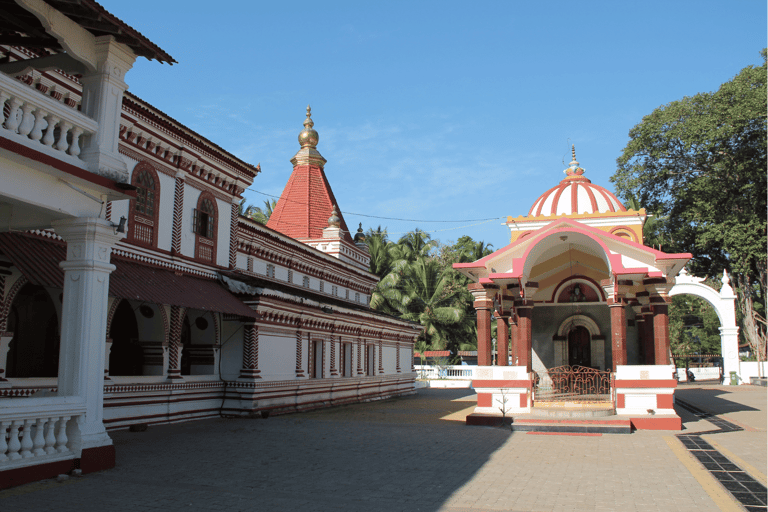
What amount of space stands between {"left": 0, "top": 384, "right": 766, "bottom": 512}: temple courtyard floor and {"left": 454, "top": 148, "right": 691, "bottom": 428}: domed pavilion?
148 cm

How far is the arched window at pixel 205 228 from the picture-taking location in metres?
17.0

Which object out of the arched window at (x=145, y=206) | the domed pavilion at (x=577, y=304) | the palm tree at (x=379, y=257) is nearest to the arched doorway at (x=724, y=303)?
the domed pavilion at (x=577, y=304)

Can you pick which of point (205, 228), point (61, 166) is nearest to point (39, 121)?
point (61, 166)

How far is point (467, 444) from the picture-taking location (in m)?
12.1

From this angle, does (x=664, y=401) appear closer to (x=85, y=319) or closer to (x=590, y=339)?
(x=590, y=339)

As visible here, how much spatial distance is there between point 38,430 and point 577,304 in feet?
57.2

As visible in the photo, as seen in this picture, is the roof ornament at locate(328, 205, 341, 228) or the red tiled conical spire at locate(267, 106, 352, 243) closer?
the roof ornament at locate(328, 205, 341, 228)

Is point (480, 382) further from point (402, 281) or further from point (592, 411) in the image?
point (402, 281)

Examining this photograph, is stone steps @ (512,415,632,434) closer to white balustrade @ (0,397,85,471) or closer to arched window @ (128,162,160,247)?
white balustrade @ (0,397,85,471)

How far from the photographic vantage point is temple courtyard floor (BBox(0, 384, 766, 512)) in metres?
7.05

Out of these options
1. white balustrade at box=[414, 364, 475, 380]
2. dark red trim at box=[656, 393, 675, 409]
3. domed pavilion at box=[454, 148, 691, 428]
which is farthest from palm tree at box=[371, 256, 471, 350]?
dark red trim at box=[656, 393, 675, 409]

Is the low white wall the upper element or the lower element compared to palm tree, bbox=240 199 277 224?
lower

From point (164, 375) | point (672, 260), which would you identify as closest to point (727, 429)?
point (672, 260)

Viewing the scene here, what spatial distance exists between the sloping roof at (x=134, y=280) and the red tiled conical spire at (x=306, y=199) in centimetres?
1227
